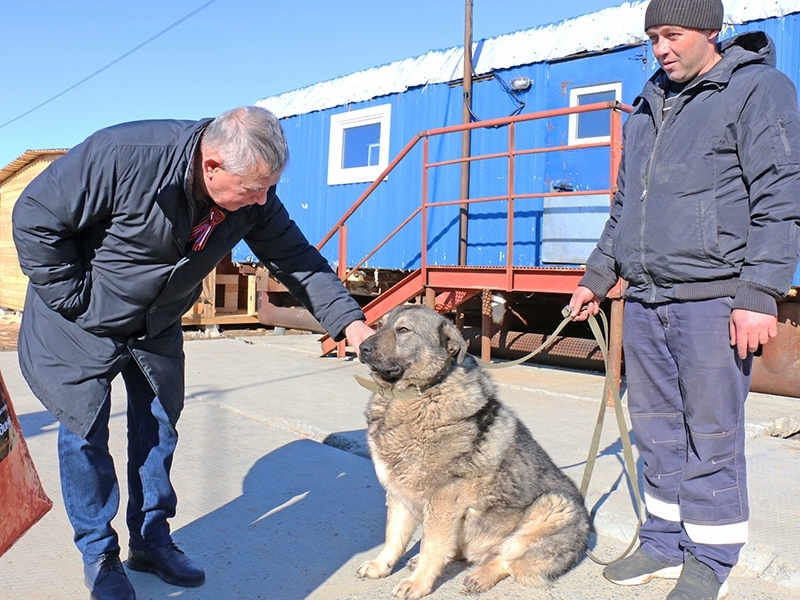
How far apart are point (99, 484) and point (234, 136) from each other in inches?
54.1

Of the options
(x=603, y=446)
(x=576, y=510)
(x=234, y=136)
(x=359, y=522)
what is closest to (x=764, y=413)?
(x=603, y=446)

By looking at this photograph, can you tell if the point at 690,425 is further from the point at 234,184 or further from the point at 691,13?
the point at 234,184

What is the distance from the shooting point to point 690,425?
2609mm

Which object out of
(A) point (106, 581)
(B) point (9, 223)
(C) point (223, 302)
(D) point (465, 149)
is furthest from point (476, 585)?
(B) point (9, 223)

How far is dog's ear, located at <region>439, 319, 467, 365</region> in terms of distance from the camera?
3.03m

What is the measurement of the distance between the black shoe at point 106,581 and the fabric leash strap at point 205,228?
4.00 ft

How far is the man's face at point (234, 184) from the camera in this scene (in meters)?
2.33

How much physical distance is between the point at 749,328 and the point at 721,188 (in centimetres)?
53

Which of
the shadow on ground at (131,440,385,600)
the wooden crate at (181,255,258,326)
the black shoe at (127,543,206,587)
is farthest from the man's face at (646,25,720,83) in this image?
the wooden crate at (181,255,258,326)

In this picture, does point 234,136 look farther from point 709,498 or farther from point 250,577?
point 709,498

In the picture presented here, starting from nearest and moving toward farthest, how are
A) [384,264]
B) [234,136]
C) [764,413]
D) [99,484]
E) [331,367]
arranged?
[234,136] < [99,484] < [764,413] < [331,367] < [384,264]

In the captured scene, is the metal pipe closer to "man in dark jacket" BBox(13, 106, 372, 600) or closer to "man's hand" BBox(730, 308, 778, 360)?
"man in dark jacket" BBox(13, 106, 372, 600)

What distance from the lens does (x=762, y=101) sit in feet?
7.84

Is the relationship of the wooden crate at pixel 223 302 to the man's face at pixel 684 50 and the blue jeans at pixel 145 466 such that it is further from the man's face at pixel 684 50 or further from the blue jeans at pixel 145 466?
the man's face at pixel 684 50
